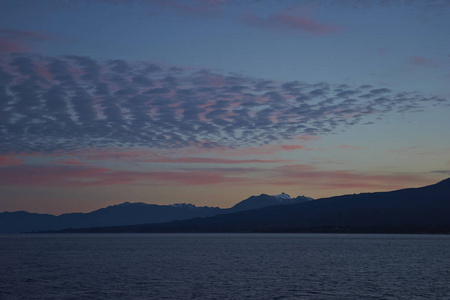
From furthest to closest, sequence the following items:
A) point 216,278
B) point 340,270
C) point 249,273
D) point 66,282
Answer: point 340,270, point 249,273, point 216,278, point 66,282

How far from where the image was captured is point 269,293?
56344mm

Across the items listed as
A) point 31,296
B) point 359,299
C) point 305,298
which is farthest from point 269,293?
point 31,296

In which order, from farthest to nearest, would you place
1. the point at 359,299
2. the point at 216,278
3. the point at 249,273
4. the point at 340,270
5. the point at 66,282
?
the point at 340,270 < the point at 249,273 < the point at 216,278 < the point at 66,282 < the point at 359,299

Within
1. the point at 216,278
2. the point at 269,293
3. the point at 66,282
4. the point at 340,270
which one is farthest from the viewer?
the point at 340,270

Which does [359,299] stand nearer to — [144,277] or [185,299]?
[185,299]

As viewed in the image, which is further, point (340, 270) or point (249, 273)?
point (340, 270)

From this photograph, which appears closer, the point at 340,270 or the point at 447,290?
the point at 447,290

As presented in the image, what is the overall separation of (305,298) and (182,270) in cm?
3624

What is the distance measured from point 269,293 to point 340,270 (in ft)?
106

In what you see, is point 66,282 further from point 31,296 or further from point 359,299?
point 359,299

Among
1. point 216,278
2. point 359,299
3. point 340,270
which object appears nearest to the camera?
point 359,299

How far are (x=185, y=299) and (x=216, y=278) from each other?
20119 mm

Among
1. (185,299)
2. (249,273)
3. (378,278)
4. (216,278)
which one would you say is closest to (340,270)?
(378,278)

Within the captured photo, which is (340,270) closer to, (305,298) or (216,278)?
(216,278)
